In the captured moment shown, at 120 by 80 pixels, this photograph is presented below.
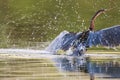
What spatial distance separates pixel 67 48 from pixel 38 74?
4930 millimetres

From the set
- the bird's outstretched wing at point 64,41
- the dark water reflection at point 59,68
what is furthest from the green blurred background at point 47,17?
the dark water reflection at point 59,68

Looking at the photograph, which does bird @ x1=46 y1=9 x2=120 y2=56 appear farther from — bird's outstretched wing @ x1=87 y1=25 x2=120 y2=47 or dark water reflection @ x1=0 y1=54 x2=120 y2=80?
dark water reflection @ x1=0 y1=54 x2=120 y2=80

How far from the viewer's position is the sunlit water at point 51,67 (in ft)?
39.3

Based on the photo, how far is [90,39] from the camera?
16812mm

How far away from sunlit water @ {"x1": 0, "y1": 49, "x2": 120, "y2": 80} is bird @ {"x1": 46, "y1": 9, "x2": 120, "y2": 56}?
1.20 feet

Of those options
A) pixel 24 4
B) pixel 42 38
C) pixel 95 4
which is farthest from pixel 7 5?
pixel 42 38

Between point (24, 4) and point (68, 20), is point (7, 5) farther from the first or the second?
point (68, 20)

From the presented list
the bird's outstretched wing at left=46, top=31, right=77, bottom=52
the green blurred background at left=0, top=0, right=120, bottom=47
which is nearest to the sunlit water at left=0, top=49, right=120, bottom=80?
the bird's outstretched wing at left=46, top=31, right=77, bottom=52

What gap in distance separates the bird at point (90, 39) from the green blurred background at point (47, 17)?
27.0 ft

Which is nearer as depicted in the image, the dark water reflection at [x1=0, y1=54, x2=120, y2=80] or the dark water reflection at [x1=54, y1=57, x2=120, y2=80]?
the dark water reflection at [x1=0, y1=54, x2=120, y2=80]

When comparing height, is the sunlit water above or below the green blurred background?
below

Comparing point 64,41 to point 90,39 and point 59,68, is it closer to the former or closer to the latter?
point 90,39

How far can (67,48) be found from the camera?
56.3 ft

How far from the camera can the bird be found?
661 inches
